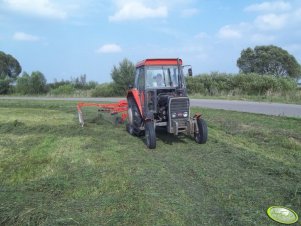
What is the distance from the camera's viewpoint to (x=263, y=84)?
1210 inches

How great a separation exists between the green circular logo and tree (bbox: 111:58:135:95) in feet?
102

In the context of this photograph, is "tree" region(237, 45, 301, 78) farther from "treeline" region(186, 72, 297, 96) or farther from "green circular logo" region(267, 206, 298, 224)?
"green circular logo" region(267, 206, 298, 224)

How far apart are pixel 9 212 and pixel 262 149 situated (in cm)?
625

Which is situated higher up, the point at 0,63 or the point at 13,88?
the point at 0,63

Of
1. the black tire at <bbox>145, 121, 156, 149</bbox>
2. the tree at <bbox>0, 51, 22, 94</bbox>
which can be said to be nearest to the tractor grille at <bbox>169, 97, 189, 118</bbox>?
the black tire at <bbox>145, 121, 156, 149</bbox>

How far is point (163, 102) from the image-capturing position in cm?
995

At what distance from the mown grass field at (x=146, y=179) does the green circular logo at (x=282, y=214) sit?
12 centimetres

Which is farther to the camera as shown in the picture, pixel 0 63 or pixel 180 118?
pixel 0 63

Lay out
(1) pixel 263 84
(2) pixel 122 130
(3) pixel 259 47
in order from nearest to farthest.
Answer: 1. (2) pixel 122 130
2. (1) pixel 263 84
3. (3) pixel 259 47

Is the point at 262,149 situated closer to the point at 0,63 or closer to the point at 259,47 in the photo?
the point at 259,47

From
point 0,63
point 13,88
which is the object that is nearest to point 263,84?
point 13,88

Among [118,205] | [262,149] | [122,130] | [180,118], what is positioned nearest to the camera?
[118,205]

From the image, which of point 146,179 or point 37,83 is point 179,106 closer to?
point 146,179

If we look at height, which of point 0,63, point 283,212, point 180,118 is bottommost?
point 283,212
